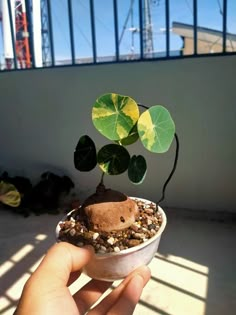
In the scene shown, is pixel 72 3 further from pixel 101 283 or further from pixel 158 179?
pixel 101 283

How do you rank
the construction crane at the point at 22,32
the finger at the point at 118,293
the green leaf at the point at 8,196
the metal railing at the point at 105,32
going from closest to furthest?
1. the finger at the point at 118,293
2. the green leaf at the point at 8,196
3. the metal railing at the point at 105,32
4. the construction crane at the point at 22,32

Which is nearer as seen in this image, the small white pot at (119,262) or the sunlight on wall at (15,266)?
the small white pot at (119,262)

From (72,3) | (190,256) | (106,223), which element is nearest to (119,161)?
(106,223)

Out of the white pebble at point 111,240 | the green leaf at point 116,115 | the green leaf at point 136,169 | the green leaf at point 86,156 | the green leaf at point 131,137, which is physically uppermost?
the green leaf at point 116,115

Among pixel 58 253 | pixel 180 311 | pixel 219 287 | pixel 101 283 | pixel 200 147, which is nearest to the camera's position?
pixel 58 253

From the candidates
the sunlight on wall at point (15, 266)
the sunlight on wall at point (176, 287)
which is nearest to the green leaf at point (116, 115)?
the sunlight on wall at point (176, 287)

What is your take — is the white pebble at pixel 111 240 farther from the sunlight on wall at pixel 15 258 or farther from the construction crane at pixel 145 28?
the construction crane at pixel 145 28
